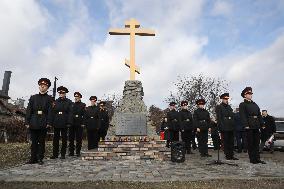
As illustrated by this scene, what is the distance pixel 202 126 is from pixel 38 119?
5.56m

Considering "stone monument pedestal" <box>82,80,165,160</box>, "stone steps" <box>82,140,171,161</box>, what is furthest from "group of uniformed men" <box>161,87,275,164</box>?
"stone steps" <box>82,140,171,161</box>

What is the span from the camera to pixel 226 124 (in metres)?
9.80

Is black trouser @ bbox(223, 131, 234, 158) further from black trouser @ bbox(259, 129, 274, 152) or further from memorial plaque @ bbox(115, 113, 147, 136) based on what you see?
black trouser @ bbox(259, 129, 274, 152)

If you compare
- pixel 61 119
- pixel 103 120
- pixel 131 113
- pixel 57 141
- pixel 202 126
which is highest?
pixel 131 113

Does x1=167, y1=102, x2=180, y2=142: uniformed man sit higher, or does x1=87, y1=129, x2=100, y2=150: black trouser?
x1=167, y1=102, x2=180, y2=142: uniformed man

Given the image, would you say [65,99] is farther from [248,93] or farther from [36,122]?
[248,93]

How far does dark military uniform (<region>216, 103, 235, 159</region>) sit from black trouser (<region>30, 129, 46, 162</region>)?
5100 mm

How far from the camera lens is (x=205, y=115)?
445 inches

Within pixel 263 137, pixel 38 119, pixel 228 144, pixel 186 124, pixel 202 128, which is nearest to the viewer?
pixel 38 119

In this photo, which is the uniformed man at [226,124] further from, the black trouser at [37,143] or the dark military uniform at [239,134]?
the black trouser at [37,143]

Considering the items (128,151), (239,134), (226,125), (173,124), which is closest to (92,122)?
(128,151)

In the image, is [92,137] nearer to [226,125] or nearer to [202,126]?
[202,126]

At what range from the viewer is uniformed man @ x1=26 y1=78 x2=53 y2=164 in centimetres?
826

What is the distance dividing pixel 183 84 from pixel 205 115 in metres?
33.1
